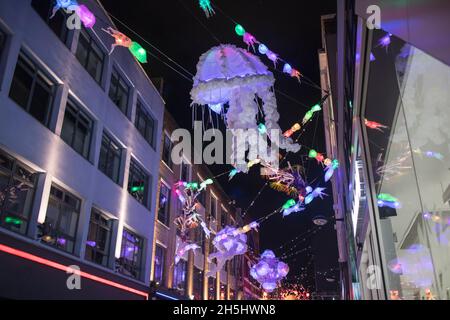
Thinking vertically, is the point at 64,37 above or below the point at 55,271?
above

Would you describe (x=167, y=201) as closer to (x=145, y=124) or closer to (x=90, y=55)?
(x=145, y=124)

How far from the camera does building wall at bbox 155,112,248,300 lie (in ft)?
80.4

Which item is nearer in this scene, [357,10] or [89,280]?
[357,10]

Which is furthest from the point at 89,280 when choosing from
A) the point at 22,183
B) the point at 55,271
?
the point at 22,183

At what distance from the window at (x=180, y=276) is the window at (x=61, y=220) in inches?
462

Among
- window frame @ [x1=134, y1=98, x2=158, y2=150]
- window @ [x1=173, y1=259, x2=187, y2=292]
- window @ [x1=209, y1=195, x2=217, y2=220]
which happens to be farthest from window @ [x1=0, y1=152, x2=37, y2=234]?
window @ [x1=209, y1=195, x2=217, y2=220]

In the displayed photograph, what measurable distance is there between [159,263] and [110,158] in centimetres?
795

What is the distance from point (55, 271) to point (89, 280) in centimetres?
218

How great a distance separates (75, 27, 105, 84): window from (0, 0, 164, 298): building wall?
253mm

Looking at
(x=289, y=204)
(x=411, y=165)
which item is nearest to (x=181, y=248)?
(x=289, y=204)

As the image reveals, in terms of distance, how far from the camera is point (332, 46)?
18531mm

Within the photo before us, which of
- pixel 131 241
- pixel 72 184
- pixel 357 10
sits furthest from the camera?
pixel 131 241

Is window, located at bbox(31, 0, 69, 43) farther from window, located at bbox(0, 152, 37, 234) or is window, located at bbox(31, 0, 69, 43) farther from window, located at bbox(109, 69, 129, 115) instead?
window, located at bbox(0, 152, 37, 234)
